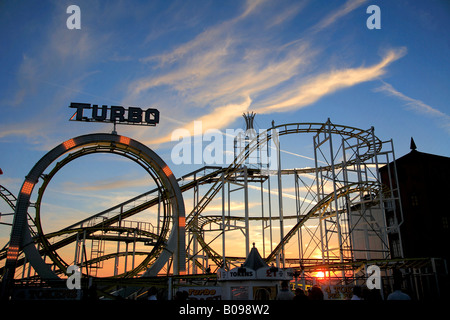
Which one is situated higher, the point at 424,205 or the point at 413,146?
the point at 413,146

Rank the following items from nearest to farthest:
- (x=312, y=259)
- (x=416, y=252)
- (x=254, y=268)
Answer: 1. (x=254, y=268)
2. (x=312, y=259)
3. (x=416, y=252)

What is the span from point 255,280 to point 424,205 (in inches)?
942

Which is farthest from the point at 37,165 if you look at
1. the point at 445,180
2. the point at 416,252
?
the point at 445,180

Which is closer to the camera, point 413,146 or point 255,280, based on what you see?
point 255,280

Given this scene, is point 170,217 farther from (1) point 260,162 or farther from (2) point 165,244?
(1) point 260,162

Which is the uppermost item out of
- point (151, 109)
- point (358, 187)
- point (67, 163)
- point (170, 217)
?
point (151, 109)

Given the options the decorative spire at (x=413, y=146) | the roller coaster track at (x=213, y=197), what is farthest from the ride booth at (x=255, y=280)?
the decorative spire at (x=413, y=146)

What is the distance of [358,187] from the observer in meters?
23.6

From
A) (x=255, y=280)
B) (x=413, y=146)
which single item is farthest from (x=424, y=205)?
(x=255, y=280)

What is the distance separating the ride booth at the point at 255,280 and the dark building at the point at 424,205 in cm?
2015

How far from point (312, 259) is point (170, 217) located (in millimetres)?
11716

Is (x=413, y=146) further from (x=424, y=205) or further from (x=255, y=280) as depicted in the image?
(x=255, y=280)

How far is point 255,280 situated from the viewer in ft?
42.4

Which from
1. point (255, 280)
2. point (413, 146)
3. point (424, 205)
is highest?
point (413, 146)
